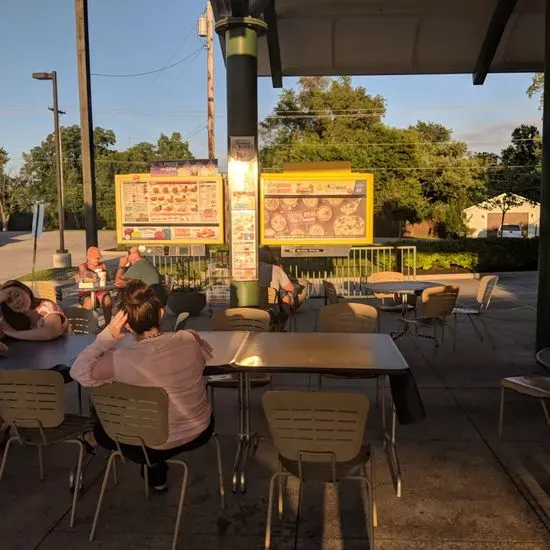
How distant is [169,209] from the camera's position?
8961 mm

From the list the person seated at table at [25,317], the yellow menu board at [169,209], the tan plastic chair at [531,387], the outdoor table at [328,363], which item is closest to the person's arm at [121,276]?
the yellow menu board at [169,209]

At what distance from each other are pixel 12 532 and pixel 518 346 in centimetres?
670

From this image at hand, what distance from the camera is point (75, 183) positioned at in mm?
61906

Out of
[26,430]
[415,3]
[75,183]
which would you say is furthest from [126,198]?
[75,183]

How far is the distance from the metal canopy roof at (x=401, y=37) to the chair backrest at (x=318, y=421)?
617cm

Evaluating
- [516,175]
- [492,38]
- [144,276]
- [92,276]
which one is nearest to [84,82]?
[92,276]

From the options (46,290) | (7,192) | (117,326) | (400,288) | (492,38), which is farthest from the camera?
(7,192)

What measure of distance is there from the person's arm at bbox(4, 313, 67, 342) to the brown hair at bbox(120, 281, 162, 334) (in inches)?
62.3

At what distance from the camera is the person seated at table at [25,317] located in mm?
4555

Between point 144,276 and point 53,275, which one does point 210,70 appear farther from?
point 144,276

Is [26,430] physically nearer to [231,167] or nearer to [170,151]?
[231,167]

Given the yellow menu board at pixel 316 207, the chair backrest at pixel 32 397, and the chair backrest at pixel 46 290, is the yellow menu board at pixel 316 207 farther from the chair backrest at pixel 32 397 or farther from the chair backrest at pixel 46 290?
the chair backrest at pixel 32 397

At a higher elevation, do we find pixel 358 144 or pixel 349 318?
pixel 358 144

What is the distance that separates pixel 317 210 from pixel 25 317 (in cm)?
506
